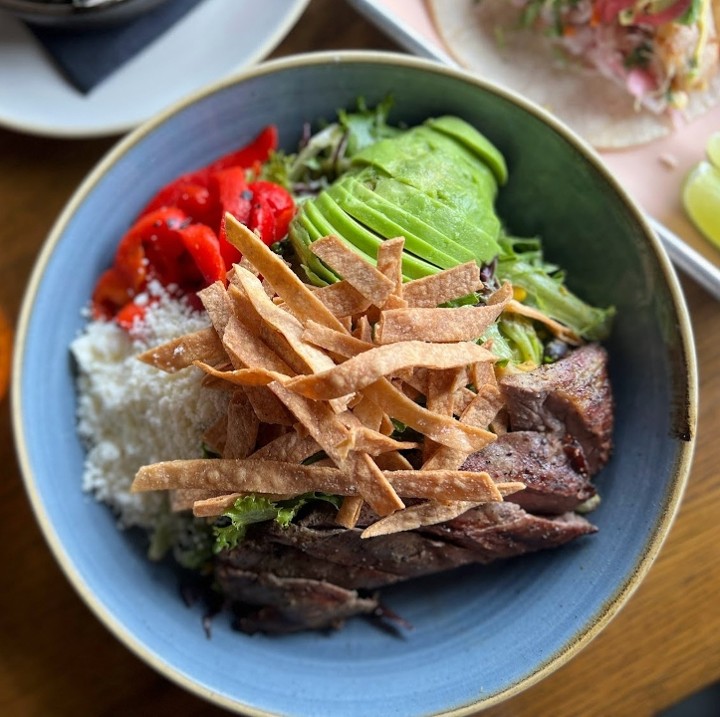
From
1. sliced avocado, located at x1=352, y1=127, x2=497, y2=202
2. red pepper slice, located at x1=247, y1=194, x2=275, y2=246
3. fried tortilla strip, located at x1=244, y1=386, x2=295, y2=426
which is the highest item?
sliced avocado, located at x1=352, y1=127, x2=497, y2=202

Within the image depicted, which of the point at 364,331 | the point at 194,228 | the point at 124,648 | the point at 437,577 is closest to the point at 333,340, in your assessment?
the point at 364,331

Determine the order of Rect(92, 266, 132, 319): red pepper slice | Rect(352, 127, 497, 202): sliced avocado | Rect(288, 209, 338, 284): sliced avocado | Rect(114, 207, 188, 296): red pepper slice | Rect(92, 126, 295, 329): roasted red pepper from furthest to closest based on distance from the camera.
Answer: Rect(92, 266, 132, 319): red pepper slice, Rect(114, 207, 188, 296): red pepper slice, Rect(92, 126, 295, 329): roasted red pepper, Rect(352, 127, 497, 202): sliced avocado, Rect(288, 209, 338, 284): sliced avocado

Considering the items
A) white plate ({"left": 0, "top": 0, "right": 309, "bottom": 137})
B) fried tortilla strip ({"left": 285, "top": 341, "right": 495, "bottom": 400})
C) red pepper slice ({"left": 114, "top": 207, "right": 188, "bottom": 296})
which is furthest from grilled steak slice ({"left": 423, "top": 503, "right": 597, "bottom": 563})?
white plate ({"left": 0, "top": 0, "right": 309, "bottom": 137})

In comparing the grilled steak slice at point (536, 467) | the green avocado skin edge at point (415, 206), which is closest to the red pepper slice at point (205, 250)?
the green avocado skin edge at point (415, 206)

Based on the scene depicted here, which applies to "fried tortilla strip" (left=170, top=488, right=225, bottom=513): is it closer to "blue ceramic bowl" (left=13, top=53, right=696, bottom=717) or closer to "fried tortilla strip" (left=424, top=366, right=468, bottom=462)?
"blue ceramic bowl" (left=13, top=53, right=696, bottom=717)

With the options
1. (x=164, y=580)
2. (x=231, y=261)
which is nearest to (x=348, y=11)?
(x=231, y=261)

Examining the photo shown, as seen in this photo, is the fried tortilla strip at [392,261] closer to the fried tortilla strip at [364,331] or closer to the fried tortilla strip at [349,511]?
the fried tortilla strip at [364,331]

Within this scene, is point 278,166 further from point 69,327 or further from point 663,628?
point 663,628

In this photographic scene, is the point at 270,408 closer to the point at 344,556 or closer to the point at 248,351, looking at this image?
the point at 248,351
